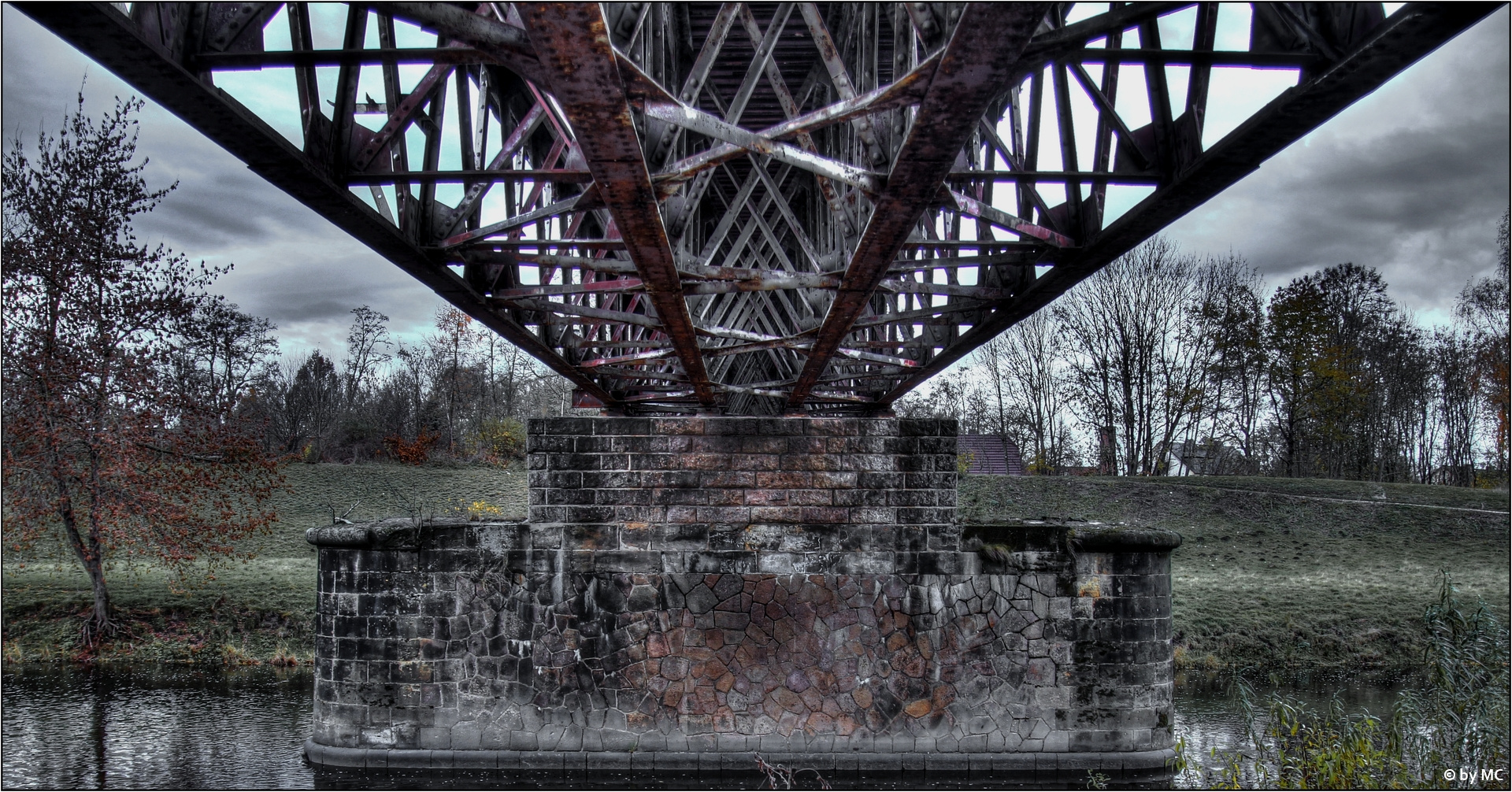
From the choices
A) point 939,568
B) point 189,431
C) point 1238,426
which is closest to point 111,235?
point 189,431

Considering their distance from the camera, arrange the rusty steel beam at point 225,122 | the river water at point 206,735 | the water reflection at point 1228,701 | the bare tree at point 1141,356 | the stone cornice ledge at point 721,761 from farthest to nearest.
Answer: the bare tree at point 1141,356, the water reflection at point 1228,701, the stone cornice ledge at point 721,761, the river water at point 206,735, the rusty steel beam at point 225,122

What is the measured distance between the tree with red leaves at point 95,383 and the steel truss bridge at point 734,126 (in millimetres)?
10742

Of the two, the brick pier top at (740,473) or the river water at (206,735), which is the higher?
the brick pier top at (740,473)

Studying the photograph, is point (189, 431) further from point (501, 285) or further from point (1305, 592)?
point (1305, 592)

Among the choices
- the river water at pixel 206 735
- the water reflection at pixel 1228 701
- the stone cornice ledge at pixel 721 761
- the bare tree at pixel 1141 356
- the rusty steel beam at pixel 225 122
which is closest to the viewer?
the rusty steel beam at pixel 225 122

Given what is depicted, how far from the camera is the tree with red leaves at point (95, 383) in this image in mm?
13648

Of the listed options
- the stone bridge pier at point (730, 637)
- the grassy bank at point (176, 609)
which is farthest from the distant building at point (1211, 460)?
the grassy bank at point (176, 609)

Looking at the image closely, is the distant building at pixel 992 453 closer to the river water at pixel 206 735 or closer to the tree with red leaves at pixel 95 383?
the river water at pixel 206 735

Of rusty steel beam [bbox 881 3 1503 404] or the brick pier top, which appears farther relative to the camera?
the brick pier top

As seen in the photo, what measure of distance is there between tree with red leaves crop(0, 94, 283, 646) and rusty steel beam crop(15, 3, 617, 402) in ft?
39.5

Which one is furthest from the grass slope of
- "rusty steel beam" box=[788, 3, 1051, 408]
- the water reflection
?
"rusty steel beam" box=[788, 3, 1051, 408]

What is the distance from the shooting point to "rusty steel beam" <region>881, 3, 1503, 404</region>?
2.80 metres

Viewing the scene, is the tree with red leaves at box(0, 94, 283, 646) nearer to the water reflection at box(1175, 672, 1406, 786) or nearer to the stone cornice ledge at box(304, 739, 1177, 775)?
the stone cornice ledge at box(304, 739, 1177, 775)

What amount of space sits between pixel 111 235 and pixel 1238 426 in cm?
Result: 3538
